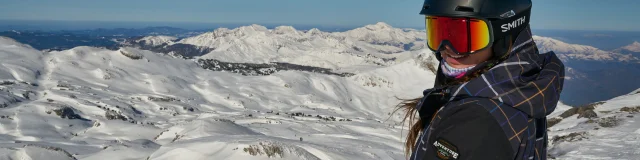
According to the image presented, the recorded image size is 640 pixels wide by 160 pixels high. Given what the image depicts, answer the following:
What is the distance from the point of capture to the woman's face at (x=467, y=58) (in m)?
3.03

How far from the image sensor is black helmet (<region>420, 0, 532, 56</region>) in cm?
297

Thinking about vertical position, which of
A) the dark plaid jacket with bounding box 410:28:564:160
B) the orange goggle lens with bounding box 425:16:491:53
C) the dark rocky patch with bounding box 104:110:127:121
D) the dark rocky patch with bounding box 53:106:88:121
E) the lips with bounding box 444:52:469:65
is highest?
the orange goggle lens with bounding box 425:16:491:53

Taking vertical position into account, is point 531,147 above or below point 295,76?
above

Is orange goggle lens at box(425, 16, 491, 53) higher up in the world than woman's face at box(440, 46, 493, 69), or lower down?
higher up

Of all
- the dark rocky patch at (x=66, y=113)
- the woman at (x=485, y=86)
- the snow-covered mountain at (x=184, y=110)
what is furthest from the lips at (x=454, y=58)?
the dark rocky patch at (x=66, y=113)

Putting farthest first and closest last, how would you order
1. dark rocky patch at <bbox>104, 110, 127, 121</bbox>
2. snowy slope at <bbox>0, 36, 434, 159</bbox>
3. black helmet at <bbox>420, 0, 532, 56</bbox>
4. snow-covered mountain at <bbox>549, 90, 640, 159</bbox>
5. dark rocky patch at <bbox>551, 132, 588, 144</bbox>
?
dark rocky patch at <bbox>104, 110, 127, 121</bbox>, dark rocky patch at <bbox>551, 132, 588, 144</bbox>, snowy slope at <bbox>0, 36, 434, 159</bbox>, snow-covered mountain at <bbox>549, 90, 640, 159</bbox>, black helmet at <bbox>420, 0, 532, 56</bbox>

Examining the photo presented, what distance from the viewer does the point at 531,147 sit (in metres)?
2.81

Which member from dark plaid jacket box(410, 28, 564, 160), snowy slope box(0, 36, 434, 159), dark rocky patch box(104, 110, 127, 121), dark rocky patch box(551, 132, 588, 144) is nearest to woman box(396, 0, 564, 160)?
dark plaid jacket box(410, 28, 564, 160)

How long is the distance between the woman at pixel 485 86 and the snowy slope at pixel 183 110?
14.9 m

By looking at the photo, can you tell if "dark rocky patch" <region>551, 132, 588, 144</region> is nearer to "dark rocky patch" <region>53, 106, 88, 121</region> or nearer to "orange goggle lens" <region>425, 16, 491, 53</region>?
"orange goggle lens" <region>425, 16, 491, 53</region>

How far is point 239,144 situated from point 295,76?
10623 cm

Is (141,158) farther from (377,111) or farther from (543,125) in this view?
(377,111)

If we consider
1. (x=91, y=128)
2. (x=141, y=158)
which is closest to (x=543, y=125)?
(x=141, y=158)

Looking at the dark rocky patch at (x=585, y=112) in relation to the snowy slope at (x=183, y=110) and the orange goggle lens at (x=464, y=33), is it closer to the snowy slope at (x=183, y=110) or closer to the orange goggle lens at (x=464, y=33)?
the snowy slope at (x=183, y=110)
